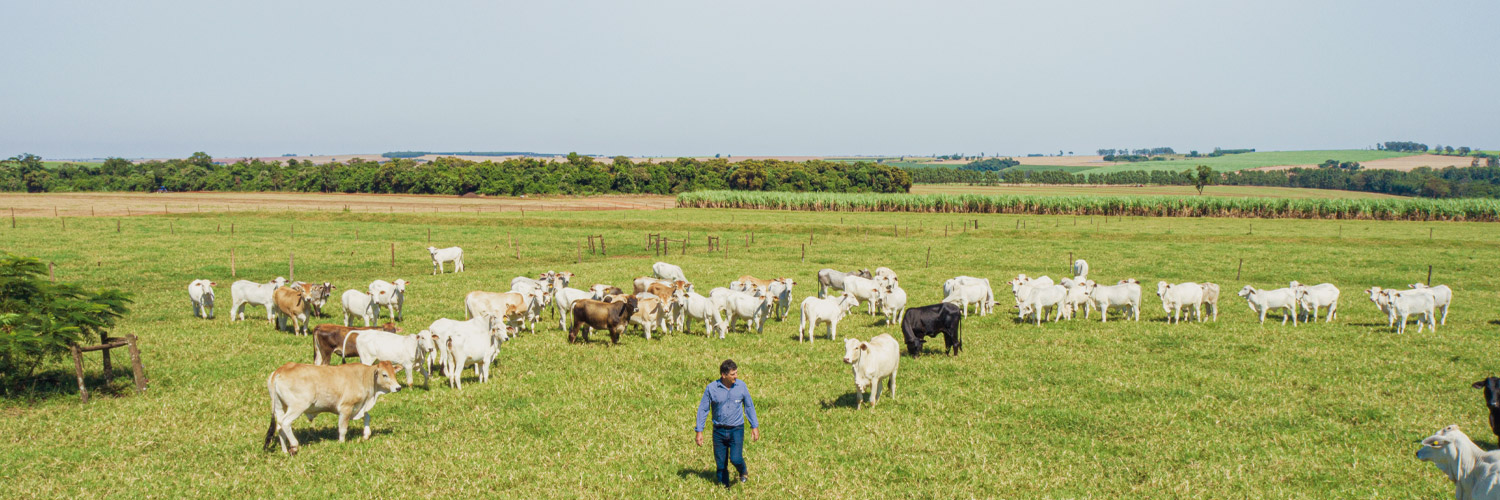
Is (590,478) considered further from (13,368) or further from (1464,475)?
(13,368)

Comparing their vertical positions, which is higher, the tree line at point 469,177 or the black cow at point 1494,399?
the tree line at point 469,177

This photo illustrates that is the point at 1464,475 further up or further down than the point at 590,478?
further up

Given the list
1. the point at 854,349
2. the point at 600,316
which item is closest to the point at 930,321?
the point at 854,349

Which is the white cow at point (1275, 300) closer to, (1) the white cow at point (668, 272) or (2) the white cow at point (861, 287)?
(2) the white cow at point (861, 287)

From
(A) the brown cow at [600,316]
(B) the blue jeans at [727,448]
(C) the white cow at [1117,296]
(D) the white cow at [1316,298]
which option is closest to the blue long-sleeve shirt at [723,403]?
(B) the blue jeans at [727,448]

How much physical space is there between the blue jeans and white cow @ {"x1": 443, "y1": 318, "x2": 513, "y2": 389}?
23.0 ft

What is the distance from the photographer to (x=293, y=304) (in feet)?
65.3

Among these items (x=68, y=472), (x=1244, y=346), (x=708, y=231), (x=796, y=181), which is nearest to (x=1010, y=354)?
(x=1244, y=346)

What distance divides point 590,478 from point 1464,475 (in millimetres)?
9791

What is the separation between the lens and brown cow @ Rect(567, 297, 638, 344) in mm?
19141

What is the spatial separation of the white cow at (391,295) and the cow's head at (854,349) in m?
13.9

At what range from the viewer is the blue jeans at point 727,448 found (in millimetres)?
9805

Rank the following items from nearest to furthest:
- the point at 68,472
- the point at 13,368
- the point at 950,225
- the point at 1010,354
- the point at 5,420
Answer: the point at 68,472, the point at 5,420, the point at 13,368, the point at 1010,354, the point at 950,225

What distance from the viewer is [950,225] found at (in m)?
66.6
